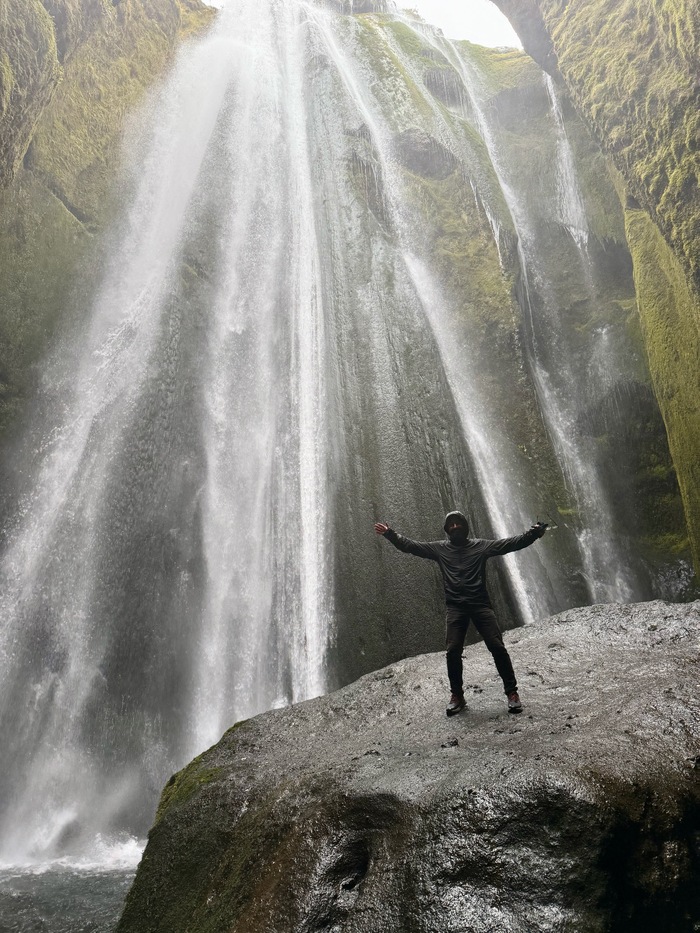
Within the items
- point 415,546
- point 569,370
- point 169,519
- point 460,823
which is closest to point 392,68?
point 569,370

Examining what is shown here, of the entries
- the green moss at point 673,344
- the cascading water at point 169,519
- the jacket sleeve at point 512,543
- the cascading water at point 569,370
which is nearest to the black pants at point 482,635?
the jacket sleeve at point 512,543

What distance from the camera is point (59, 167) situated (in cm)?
1312

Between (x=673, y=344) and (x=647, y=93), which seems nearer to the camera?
(x=673, y=344)

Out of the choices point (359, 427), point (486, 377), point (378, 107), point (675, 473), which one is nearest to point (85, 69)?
point (378, 107)

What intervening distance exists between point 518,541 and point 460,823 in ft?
6.52

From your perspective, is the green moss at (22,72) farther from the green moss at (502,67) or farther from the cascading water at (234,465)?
the green moss at (502,67)

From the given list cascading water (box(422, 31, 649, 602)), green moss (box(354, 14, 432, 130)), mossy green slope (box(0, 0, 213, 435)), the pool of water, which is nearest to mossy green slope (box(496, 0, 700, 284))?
cascading water (box(422, 31, 649, 602))

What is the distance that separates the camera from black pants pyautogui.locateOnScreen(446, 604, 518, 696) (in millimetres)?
4305

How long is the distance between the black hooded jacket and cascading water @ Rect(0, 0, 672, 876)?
568cm

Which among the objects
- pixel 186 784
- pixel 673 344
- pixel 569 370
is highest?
pixel 186 784

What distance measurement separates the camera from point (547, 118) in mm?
17500

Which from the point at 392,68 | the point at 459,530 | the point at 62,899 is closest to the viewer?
the point at 459,530

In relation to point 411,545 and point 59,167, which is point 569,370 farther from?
point 59,167

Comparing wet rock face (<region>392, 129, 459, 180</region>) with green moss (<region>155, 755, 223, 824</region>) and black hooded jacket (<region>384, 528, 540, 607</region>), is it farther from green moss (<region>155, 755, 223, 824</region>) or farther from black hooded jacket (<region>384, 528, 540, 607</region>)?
green moss (<region>155, 755, 223, 824</region>)
